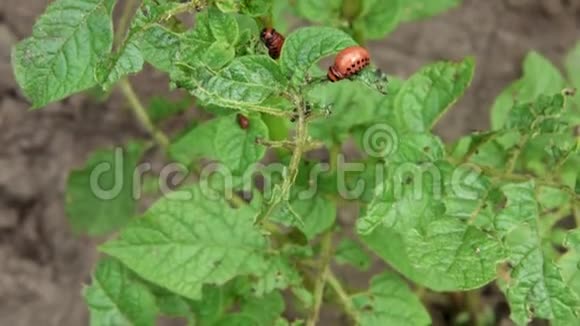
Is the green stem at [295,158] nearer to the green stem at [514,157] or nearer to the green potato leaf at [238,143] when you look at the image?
the green potato leaf at [238,143]

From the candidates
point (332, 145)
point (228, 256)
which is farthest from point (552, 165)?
point (228, 256)

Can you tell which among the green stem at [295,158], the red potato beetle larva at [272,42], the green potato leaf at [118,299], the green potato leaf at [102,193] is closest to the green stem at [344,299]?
the green potato leaf at [118,299]

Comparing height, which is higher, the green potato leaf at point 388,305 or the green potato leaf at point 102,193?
the green potato leaf at point 102,193

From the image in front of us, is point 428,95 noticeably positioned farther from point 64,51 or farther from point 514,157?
point 64,51

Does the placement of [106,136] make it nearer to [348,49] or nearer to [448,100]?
[448,100]

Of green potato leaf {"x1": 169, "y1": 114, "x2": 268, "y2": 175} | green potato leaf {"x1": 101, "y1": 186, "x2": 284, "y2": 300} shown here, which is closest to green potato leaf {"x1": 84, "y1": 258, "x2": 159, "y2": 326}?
green potato leaf {"x1": 101, "y1": 186, "x2": 284, "y2": 300}

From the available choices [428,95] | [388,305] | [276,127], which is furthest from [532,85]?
[276,127]
